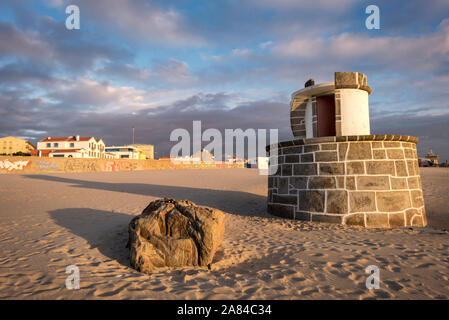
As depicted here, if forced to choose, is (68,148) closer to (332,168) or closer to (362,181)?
(332,168)

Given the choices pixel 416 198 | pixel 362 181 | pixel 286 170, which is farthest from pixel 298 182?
pixel 416 198

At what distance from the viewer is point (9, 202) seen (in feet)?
34.7

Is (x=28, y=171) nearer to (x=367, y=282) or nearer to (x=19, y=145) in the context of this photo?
(x=367, y=282)

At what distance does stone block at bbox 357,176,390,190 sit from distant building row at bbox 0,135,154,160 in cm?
5929

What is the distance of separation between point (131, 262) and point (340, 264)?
369cm

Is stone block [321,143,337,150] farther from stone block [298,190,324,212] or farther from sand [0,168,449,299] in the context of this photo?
sand [0,168,449,299]

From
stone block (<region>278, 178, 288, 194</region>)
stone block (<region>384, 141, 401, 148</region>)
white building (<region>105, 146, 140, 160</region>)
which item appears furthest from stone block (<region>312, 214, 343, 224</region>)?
white building (<region>105, 146, 140, 160</region>)

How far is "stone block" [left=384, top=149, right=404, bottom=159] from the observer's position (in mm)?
7409

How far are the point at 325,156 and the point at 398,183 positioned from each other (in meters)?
2.23

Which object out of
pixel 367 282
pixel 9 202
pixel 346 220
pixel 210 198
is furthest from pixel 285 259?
pixel 9 202

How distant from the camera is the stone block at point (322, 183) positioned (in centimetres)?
748

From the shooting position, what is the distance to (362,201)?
7254 mm

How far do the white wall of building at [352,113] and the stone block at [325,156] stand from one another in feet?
4.29
